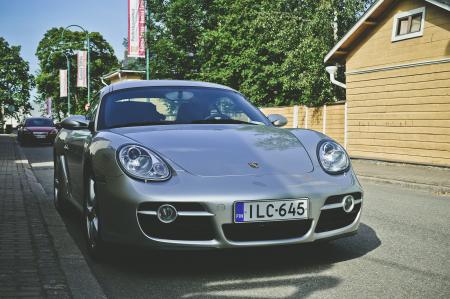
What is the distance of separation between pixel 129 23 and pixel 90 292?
23139 mm

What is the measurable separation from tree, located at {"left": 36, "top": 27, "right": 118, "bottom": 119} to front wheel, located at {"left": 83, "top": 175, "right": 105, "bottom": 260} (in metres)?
61.5

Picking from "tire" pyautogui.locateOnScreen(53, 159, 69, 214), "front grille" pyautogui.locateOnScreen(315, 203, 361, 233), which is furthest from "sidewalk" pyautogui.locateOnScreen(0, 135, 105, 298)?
"front grille" pyautogui.locateOnScreen(315, 203, 361, 233)

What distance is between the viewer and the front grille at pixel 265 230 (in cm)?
369

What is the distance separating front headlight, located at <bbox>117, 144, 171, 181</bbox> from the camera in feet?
12.5

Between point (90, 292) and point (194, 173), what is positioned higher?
point (194, 173)

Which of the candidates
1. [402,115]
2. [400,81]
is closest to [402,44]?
[400,81]

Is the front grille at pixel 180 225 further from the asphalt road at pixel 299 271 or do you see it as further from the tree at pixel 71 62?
the tree at pixel 71 62

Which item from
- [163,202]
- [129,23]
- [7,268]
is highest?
[129,23]

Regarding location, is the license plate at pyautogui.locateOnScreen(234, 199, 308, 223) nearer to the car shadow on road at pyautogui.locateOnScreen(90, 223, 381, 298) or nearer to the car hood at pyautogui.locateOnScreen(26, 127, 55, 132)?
the car shadow on road at pyautogui.locateOnScreen(90, 223, 381, 298)

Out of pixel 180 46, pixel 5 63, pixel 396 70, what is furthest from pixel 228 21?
pixel 5 63

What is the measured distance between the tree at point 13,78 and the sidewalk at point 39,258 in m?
71.0

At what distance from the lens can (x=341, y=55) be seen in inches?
794

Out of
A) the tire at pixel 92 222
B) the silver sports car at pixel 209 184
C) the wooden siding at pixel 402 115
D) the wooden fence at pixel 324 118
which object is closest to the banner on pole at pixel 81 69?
the wooden fence at pixel 324 118

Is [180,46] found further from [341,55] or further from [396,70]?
[396,70]
